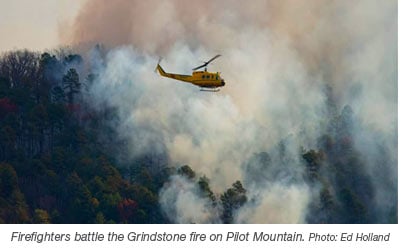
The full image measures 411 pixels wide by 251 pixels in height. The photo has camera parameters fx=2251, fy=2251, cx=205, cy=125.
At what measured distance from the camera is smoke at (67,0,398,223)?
1582 inches

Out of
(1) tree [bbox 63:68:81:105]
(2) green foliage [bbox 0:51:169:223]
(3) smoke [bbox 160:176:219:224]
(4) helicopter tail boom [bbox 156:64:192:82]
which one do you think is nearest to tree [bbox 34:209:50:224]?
(2) green foliage [bbox 0:51:169:223]

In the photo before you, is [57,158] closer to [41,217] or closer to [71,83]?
[41,217]

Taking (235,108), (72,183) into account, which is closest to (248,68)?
(235,108)

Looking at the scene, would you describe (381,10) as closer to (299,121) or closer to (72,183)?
(299,121)

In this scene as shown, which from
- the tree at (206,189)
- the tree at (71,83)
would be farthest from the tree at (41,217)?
the tree at (206,189)

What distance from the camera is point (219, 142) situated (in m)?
40.3

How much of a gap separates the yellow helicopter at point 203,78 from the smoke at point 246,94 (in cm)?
11

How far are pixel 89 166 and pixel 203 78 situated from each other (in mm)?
2568

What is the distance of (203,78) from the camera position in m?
40.0

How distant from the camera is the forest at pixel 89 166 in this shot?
131 ft

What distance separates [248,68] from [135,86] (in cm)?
206

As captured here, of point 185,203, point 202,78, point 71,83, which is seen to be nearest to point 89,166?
point 71,83

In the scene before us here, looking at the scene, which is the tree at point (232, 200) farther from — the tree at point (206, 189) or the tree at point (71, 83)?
the tree at point (71, 83)

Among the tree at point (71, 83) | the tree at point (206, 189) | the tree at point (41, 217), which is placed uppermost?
the tree at point (71, 83)
